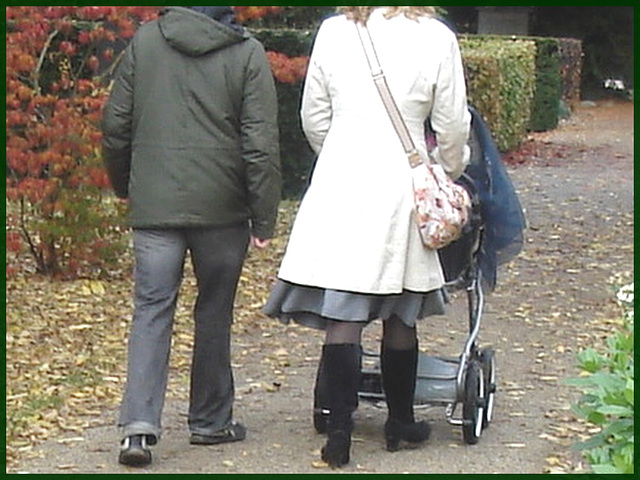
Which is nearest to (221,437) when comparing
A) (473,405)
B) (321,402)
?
(321,402)

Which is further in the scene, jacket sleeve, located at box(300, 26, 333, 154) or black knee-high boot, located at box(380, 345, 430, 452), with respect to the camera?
black knee-high boot, located at box(380, 345, 430, 452)

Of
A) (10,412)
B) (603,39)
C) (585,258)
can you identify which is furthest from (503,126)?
(603,39)

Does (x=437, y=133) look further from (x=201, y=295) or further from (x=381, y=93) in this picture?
(x=201, y=295)

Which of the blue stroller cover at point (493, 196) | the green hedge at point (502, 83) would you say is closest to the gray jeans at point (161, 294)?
the blue stroller cover at point (493, 196)

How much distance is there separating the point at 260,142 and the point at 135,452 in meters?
1.22

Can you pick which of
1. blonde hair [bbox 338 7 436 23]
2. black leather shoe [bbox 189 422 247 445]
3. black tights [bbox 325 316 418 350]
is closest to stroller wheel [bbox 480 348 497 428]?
black tights [bbox 325 316 418 350]

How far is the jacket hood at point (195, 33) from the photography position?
18.6 feet

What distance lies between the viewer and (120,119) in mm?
5762

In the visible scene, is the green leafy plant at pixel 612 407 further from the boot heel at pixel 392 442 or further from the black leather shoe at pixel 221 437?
the black leather shoe at pixel 221 437

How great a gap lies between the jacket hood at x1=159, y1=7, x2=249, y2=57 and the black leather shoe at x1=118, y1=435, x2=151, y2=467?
1.42 m

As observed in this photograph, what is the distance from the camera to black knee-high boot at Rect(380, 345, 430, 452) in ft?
19.2

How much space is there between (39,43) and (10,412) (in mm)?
3899

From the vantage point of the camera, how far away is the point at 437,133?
5688mm

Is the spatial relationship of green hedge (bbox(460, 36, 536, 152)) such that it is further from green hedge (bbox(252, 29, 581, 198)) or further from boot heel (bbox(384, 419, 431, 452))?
boot heel (bbox(384, 419, 431, 452))
